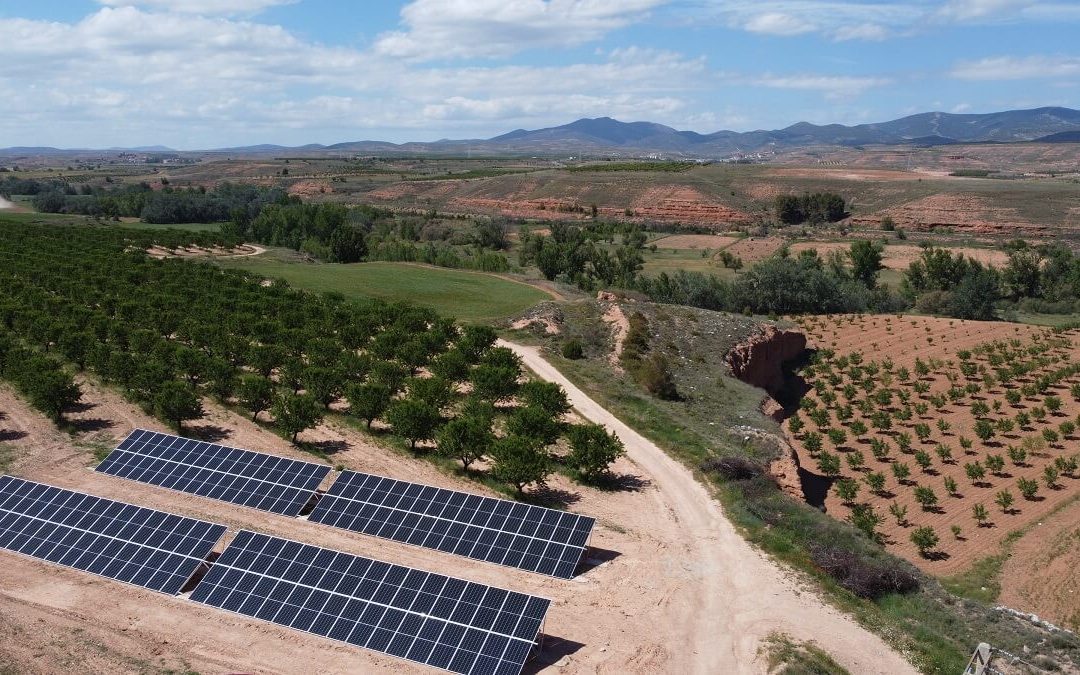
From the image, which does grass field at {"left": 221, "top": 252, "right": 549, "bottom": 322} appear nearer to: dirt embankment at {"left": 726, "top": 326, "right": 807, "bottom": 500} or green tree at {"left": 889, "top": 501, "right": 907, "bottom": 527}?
dirt embankment at {"left": 726, "top": 326, "right": 807, "bottom": 500}

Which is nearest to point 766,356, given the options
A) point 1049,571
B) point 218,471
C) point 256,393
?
point 1049,571

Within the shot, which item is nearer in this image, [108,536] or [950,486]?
[108,536]

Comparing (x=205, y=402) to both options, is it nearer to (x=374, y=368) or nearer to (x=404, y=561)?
(x=374, y=368)

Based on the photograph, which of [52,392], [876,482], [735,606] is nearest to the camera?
[735,606]

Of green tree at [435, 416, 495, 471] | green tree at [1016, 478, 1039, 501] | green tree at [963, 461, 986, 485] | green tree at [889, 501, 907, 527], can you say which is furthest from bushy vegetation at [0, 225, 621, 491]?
green tree at [1016, 478, 1039, 501]

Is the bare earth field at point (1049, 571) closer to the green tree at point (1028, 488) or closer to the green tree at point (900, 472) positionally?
the green tree at point (1028, 488)

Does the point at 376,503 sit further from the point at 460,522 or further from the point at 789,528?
the point at 789,528
